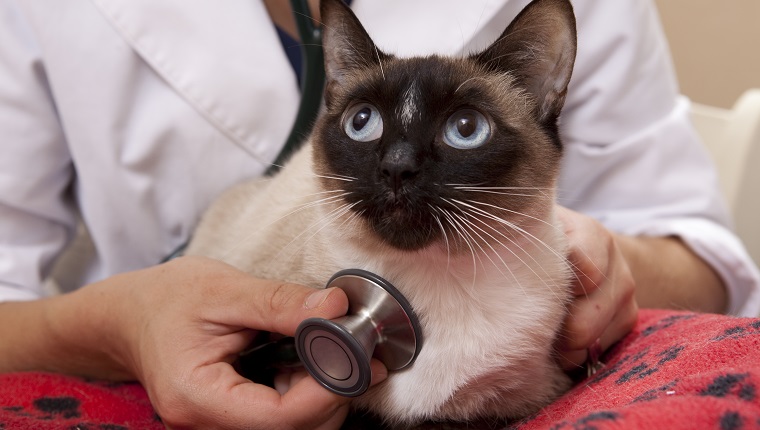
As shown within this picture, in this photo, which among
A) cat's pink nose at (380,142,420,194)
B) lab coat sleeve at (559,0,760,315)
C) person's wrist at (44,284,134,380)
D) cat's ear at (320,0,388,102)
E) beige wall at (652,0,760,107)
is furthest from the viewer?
beige wall at (652,0,760,107)

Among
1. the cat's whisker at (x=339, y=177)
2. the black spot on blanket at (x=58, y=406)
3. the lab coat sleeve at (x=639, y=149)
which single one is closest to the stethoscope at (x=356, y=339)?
the cat's whisker at (x=339, y=177)

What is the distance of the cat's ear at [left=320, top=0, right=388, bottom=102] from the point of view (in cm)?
95

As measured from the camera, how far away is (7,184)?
50.4 inches

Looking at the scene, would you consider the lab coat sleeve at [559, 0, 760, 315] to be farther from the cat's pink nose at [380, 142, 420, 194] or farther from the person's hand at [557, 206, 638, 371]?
the cat's pink nose at [380, 142, 420, 194]

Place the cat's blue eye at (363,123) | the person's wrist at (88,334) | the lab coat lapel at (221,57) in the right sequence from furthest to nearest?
the lab coat lapel at (221,57) < the person's wrist at (88,334) < the cat's blue eye at (363,123)

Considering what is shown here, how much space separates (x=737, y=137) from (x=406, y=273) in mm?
1600

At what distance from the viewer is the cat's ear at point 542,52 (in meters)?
0.86

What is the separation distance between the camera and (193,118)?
4.35ft

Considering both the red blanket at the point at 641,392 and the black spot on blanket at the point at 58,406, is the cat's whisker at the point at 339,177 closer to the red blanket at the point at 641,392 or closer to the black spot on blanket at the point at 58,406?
the red blanket at the point at 641,392

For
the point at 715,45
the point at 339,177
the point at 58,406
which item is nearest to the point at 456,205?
the point at 339,177

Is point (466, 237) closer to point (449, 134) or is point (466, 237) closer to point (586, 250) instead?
point (449, 134)

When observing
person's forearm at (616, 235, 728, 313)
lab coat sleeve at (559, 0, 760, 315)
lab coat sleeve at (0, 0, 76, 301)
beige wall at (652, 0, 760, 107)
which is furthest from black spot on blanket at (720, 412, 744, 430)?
beige wall at (652, 0, 760, 107)

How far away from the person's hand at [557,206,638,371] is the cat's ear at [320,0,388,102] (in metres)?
0.38

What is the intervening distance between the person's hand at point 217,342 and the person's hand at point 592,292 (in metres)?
0.31
